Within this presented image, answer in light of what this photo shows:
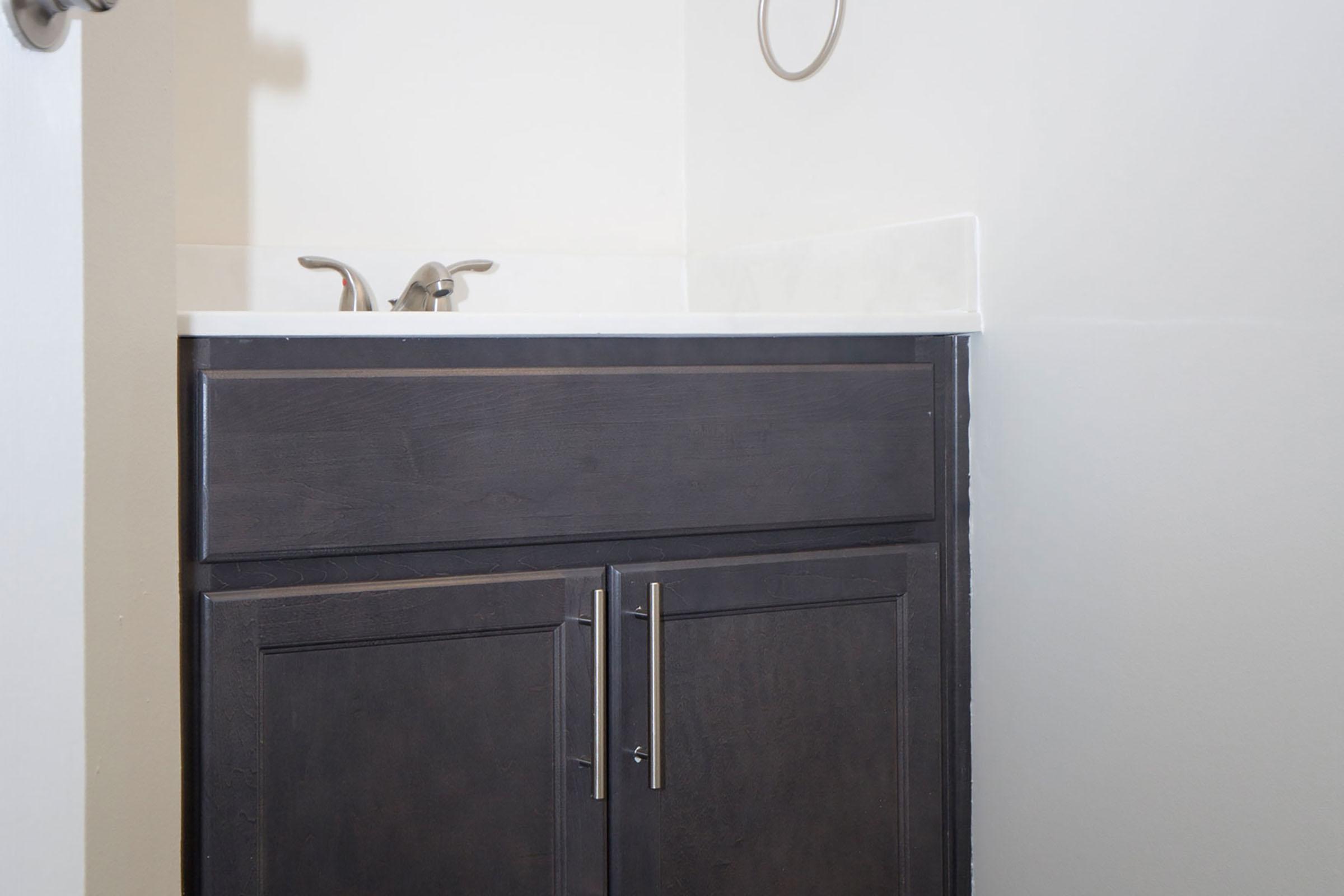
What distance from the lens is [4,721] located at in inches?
24.6

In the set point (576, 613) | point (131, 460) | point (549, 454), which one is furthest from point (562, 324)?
point (131, 460)

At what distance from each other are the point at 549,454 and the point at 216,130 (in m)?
0.88

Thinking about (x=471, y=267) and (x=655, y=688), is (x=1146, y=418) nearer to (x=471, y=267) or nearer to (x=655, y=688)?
(x=655, y=688)

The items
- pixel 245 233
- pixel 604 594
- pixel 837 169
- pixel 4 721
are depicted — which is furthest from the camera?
pixel 245 233

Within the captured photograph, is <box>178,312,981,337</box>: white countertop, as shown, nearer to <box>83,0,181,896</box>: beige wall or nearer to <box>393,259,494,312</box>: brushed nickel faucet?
<box>83,0,181,896</box>: beige wall

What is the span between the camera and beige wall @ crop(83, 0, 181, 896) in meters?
0.71

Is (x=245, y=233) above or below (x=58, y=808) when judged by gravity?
above

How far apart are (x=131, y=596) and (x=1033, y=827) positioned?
2.95 ft

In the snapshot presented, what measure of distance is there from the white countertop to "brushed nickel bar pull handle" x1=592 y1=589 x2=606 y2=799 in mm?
262

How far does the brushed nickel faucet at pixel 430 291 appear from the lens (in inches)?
56.3

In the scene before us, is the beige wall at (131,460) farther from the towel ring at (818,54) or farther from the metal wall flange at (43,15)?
the towel ring at (818,54)

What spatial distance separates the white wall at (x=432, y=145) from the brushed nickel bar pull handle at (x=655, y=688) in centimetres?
77

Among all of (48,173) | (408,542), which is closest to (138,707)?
(408,542)

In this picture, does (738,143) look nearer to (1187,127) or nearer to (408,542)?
(1187,127)
